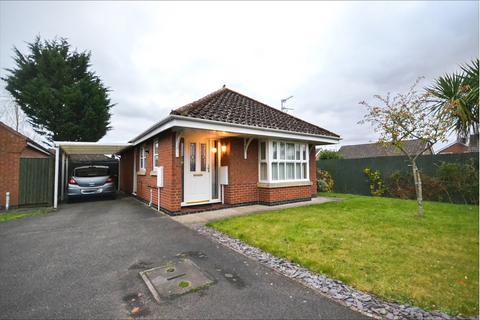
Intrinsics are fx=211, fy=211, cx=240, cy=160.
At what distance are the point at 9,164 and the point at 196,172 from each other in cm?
711

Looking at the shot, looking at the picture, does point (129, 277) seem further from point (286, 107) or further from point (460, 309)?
point (286, 107)

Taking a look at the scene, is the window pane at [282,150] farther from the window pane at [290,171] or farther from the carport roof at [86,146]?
the carport roof at [86,146]

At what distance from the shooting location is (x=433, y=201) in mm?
9062

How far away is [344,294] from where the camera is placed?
2.48 meters

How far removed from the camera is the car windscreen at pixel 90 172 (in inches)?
371

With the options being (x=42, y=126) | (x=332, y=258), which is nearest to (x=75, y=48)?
(x=42, y=126)

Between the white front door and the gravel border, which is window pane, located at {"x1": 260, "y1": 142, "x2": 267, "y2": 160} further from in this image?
the gravel border

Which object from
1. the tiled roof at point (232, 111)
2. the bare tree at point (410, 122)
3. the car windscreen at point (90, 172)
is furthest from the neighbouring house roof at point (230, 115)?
the bare tree at point (410, 122)

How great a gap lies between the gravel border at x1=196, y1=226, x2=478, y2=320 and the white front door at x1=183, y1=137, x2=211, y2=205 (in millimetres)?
4150

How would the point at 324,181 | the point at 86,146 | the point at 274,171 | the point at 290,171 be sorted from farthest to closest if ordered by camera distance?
1. the point at 324,181
2. the point at 86,146
3. the point at 290,171
4. the point at 274,171

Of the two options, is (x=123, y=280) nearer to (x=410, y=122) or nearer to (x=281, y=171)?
(x=281, y=171)

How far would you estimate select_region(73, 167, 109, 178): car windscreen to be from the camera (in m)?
9.41

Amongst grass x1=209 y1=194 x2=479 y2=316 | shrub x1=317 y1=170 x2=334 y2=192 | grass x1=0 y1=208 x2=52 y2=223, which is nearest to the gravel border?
grass x1=209 y1=194 x2=479 y2=316

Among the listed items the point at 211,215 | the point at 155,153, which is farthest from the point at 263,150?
the point at 155,153
